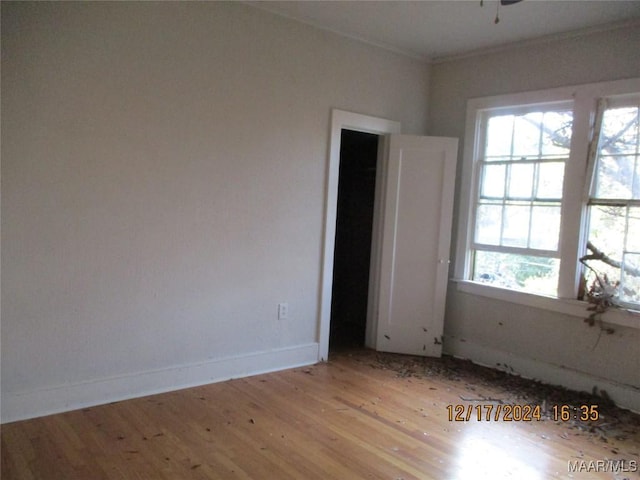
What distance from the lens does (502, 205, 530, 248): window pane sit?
415cm

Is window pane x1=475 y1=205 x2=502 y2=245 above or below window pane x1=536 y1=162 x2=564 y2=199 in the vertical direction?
below

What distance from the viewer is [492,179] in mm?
4398

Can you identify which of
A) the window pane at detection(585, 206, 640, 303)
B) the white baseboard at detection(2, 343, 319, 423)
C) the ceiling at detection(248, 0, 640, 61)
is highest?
the ceiling at detection(248, 0, 640, 61)

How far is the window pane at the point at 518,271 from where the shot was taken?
13.2ft

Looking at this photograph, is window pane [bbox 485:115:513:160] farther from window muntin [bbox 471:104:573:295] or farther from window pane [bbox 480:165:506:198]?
window pane [bbox 480:165:506:198]

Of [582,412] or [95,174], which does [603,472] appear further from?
[95,174]

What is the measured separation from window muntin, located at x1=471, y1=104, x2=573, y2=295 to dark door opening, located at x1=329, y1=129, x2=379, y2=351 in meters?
1.38

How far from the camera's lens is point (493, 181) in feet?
14.4

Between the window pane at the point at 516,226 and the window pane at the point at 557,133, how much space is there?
0.51 meters

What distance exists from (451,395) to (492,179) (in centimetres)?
197

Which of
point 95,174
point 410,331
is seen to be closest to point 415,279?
point 410,331
